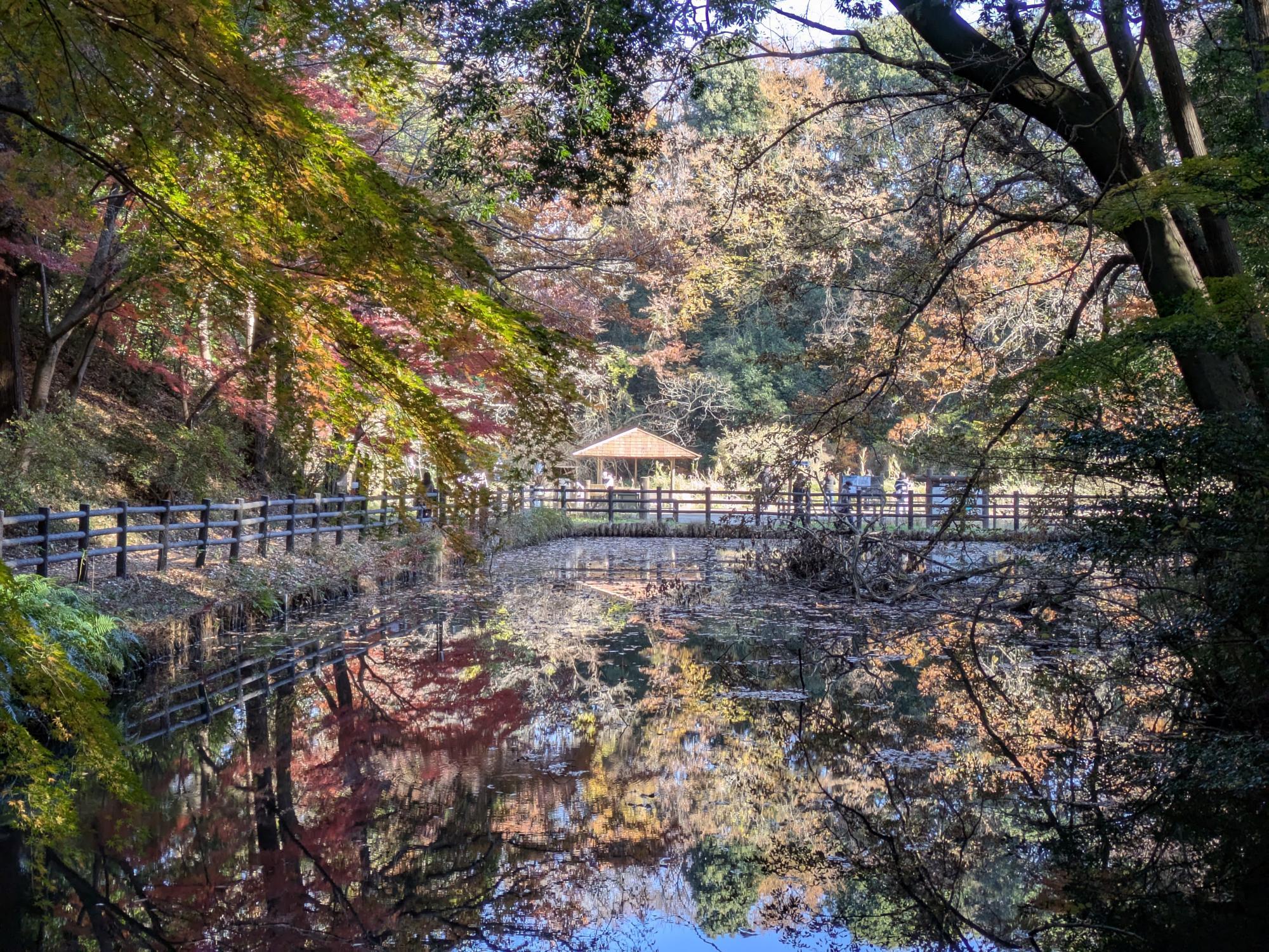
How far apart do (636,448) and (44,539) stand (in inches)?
976

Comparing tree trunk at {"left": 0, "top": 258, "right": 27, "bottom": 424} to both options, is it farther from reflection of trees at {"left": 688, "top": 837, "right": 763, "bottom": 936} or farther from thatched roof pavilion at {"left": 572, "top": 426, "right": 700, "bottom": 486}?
thatched roof pavilion at {"left": 572, "top": 426, "right": 700, "bottom": 486}

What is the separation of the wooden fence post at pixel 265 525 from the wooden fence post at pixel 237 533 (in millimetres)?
472

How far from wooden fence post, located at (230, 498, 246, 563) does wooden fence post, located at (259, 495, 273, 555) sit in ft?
1.55

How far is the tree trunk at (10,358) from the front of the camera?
43.9 feet

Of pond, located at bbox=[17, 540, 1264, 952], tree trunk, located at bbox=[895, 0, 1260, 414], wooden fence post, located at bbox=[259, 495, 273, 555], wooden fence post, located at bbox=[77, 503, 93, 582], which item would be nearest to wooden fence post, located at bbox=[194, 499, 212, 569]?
wooden fence post, located at bbox=[259, 495, 273, 555]

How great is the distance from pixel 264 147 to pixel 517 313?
1134mm

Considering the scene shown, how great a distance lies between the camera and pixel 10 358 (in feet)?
44.3

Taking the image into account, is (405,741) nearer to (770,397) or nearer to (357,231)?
(357,231)

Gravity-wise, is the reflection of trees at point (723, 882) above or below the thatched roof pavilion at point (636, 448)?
below

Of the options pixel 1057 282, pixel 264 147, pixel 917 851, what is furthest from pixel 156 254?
pixel 1057 282

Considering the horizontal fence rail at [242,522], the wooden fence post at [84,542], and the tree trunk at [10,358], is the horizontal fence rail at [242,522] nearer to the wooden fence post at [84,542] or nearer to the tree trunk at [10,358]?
the wooden fence post at [84,542]

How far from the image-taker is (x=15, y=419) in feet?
41.9

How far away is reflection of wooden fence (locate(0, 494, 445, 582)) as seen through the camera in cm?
946

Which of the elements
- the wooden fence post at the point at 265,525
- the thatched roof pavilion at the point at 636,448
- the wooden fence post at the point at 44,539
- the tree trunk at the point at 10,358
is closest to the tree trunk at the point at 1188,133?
the wooden fence post at the point at 44,539
